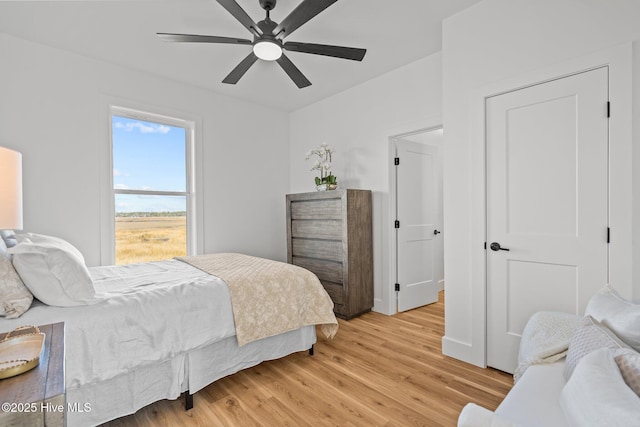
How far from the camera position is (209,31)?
258 cm

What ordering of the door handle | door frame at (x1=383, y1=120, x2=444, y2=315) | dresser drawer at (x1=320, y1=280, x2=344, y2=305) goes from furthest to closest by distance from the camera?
door frame at (x1=383, y1=120, x2=444, y2=315), dresser drawer at (x1=320, y1=280, x2=344, y2=305), the door handle

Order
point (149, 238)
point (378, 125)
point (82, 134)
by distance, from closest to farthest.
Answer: point (82, 134) < point (149, 238) < point (378, 125)

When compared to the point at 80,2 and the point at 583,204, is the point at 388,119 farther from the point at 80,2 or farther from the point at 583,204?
the point at 80,2

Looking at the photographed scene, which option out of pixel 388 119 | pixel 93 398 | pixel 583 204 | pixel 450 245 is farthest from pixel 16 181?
pixel 388 119

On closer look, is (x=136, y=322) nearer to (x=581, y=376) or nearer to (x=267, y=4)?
(x=581, y=376)

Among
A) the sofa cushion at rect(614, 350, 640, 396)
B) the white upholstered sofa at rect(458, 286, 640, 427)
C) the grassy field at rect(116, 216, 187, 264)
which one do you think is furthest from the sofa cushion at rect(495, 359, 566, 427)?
the grassy field at rect(116, 216, 187, 264)

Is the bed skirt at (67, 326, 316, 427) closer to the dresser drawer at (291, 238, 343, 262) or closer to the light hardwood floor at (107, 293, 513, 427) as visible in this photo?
the light hardwood floor at (107, 293, 513, 427)

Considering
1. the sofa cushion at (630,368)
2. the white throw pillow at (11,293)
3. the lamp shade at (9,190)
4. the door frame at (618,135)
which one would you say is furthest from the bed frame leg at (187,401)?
the door frame at (618,135)

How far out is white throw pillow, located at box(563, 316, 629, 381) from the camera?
41.4 inches

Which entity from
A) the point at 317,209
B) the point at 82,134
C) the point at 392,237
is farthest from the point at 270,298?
the point at 82,134

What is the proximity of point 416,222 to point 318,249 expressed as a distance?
1.25m

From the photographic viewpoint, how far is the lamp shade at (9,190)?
104 centimetres

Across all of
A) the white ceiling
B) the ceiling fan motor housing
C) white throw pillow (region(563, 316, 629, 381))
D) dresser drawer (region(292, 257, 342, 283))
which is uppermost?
the white ceiling

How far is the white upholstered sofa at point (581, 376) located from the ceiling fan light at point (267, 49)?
226 cm
